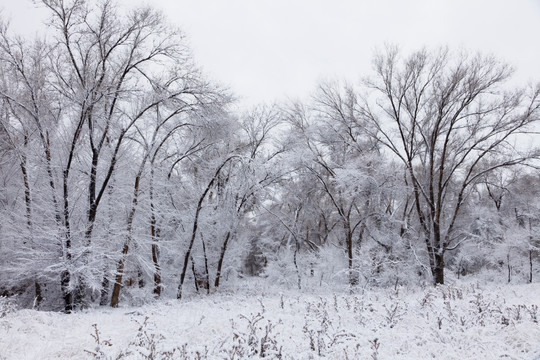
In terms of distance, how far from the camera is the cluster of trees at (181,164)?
389 inches

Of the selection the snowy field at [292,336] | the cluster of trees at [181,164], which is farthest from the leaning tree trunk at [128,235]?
the snowy field at [292,336]

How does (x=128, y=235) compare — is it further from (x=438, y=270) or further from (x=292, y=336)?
(x=438, y=270)

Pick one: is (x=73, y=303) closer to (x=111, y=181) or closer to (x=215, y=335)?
(x=111, y=181)

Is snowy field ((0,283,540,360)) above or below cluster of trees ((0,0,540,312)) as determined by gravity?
below

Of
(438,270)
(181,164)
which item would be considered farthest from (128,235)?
(438,270)

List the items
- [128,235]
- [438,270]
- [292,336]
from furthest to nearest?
[438,270], [128,235], [292,336]

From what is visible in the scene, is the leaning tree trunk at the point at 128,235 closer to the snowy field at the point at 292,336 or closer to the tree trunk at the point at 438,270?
the snowy field at the point at 292,336

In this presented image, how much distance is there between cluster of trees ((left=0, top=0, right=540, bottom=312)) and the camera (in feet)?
32.4

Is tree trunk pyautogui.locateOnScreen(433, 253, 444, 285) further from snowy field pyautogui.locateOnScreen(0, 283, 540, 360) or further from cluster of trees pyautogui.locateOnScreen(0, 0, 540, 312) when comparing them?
snowy field pyautogui.locateOnScreen(0, 283, 540, 360)

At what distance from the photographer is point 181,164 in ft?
55.2

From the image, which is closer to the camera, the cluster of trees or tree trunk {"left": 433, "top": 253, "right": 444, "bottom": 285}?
the cluster of trees

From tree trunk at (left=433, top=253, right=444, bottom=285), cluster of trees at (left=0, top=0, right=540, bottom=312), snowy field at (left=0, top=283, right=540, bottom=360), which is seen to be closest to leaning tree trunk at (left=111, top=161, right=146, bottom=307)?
cluster of trees at (left=0, top=0, right=540, bottom=312)

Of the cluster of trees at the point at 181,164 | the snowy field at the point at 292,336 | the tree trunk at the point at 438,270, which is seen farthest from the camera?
the tree trunk at the point at 438,270

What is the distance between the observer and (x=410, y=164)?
15109 mm
